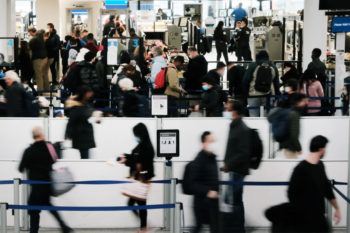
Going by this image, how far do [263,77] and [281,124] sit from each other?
4213mm

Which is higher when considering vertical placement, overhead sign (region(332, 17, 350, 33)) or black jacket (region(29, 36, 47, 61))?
overhead sign (region(332, 17, 350, 33))

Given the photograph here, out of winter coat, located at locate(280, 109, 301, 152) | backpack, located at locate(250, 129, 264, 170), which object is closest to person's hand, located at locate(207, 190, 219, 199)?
backpack, located at locate(250, 129, 264, 170)

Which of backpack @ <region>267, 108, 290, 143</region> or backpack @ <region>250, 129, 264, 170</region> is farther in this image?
backpack @ <region>267, 108, 290, 143</region>

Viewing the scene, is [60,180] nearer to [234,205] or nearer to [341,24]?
[234,205]

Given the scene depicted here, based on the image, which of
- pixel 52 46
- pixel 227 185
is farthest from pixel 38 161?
pixel 52 46

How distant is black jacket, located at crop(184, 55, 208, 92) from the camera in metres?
16.7

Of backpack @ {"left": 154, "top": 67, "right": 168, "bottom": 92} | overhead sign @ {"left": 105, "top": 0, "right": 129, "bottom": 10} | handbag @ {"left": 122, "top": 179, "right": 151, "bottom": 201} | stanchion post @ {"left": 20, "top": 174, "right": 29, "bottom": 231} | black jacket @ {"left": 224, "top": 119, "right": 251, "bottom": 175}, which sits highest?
overhead sign @ {"left": 105, "top": 0, "right": 129, "bottom": 10}

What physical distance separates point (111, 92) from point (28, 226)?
7556 mm

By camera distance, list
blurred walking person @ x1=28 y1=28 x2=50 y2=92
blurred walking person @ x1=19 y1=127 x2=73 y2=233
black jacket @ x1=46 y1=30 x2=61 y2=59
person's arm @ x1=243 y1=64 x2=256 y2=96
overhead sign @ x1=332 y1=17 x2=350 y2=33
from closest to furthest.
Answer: blurred walking person @ x1=19 y1=127 x2=73 y2=233 → person's arm @ x1=243 y1=64 x2=256 y2=96 → overhead sign @ x1=332 y1=17 x2=350 y2=33 → blurred walking person @ x1=28 y1=28 x2=50 y2=92 → black jacket @ x1=46 y1=30 x2=61 y2=59

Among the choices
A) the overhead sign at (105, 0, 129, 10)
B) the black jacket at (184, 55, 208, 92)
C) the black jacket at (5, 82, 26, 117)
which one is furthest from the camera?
the overhead sign at (105, 0, 129, 10)

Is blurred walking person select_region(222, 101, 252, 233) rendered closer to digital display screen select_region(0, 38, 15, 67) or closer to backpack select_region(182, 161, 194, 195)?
backpack select_region(182, 161, 194, 195)

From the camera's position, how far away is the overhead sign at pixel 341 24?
16.0m

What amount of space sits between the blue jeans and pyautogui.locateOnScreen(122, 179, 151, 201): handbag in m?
0.93

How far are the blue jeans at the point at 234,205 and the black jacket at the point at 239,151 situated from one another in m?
0.11
